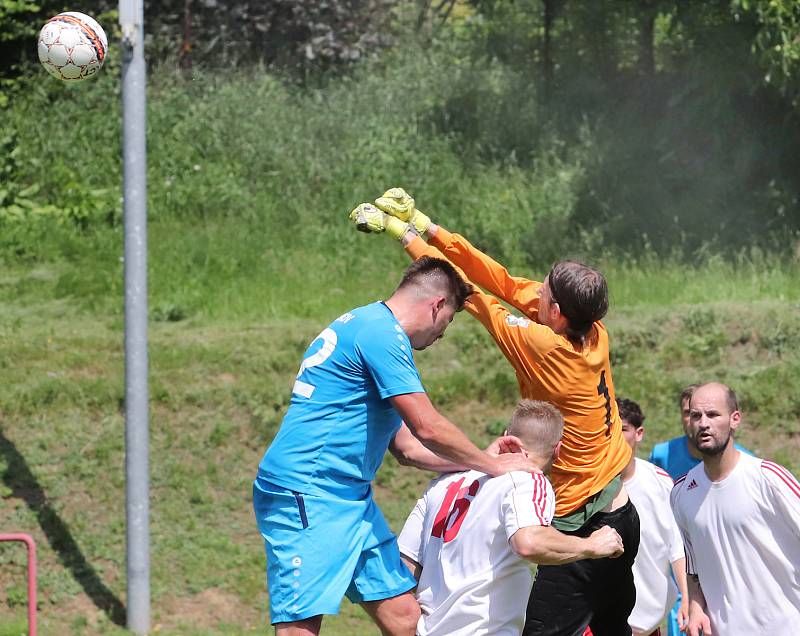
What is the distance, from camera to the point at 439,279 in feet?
15.8

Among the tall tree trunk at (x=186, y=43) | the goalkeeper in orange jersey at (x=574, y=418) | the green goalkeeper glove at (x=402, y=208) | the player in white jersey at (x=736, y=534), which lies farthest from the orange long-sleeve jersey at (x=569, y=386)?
the tall tree trunk at (x=186, y=43)

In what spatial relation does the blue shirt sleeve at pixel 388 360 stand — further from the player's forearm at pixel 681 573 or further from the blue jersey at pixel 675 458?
the blue jersey at pixel 675 458

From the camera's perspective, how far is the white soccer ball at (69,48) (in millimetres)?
7805

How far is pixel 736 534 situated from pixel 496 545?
5.73 feet

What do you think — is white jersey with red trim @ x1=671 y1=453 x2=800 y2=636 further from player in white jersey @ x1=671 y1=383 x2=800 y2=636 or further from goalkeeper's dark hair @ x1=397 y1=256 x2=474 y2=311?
goalkeeper's dark hair @ x1=397 y1=256 x2=474 y2=311

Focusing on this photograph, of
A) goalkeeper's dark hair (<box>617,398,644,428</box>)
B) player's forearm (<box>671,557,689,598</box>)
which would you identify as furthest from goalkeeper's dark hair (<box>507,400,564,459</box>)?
goalkeeper's dark hair (<box>617,398,644,428</box>)

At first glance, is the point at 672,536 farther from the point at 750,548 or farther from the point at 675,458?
the point at 675,458

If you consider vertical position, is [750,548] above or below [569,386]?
below

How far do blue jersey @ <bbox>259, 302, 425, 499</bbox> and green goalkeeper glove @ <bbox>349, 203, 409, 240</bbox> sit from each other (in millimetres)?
732

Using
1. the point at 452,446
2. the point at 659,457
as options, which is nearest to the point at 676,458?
the point at 659,457

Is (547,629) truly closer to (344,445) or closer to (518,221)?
(344,445)

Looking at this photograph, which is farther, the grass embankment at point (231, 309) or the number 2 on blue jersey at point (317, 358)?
the grass embankment at point (231, 309)

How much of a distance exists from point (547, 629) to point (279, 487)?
144 centimetres

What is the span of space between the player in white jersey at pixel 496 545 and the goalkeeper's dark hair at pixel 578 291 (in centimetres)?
73
